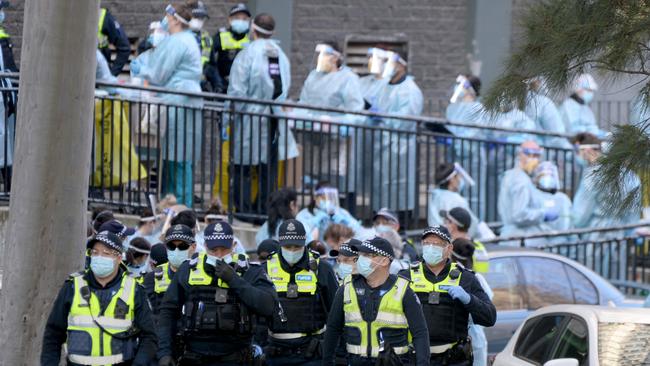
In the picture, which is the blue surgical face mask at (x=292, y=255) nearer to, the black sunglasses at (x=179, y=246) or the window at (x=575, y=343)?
the black sunglasses at (x=179, y=246)

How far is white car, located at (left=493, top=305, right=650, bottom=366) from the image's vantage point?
9.08 metres

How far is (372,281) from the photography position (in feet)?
31.3

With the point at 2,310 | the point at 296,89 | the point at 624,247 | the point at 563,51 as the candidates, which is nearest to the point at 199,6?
the point at 296,89

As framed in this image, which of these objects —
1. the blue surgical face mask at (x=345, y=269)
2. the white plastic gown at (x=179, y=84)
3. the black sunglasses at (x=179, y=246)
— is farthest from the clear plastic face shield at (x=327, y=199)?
the black sunglasses at (x=179, y=246)

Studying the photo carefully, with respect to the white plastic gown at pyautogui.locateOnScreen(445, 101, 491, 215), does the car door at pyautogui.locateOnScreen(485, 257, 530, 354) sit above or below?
below

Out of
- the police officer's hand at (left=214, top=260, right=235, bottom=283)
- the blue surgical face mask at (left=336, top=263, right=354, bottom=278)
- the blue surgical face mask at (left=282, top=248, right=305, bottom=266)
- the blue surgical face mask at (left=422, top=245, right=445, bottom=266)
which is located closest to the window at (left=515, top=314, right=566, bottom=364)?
the blue surgical face mask at (left=422, top=245, right=445, bottom=266)

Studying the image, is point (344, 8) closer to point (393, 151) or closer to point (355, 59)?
point (355, 59)

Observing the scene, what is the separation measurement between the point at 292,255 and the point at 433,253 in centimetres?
101

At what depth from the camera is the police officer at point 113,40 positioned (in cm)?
1711

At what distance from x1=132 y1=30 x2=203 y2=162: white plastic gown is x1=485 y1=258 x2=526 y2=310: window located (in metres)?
3.82

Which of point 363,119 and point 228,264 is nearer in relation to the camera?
point 228,264

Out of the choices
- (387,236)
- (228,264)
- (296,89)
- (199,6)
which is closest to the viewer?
(228,264)

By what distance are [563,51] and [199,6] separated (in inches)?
321

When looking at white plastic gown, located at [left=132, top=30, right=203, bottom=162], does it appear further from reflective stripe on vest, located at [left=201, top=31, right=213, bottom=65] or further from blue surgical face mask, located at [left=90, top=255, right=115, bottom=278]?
blue surgical face mask, located at [left=90, top=255, right=115, bottom=278]
